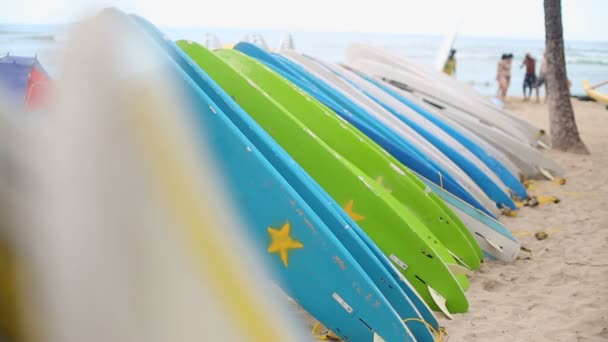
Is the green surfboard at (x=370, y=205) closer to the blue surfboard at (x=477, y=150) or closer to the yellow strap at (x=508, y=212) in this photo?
the yellow strap at (x=508, y=212)

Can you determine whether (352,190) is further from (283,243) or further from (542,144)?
(542,144)

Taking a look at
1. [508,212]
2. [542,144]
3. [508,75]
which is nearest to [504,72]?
[508,75]

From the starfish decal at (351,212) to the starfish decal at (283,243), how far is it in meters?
0.67

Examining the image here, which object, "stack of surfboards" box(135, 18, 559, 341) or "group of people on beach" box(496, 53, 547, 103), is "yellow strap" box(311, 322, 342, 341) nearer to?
"stack of surfboards" box(135, 18, 559, 341)

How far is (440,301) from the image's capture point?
99.3 inches

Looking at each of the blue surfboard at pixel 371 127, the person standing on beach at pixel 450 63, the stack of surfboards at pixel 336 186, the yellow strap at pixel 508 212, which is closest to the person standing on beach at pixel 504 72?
the person standing on beach at pixel 450 63

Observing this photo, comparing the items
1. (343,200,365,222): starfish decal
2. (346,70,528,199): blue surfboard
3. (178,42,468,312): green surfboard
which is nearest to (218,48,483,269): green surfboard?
(178,42,468,312): green surfboard

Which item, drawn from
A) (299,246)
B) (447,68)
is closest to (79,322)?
(299,246)

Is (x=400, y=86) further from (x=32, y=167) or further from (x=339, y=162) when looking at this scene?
(x=32, y=167)

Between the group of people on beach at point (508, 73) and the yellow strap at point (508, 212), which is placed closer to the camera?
the yellow strap at point (508, 212)

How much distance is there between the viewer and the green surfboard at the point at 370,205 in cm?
258

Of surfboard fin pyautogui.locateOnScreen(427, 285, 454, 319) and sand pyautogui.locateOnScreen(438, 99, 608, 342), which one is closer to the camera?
sand pyautogui.locateOnScreen(438, 99, 608, 342)

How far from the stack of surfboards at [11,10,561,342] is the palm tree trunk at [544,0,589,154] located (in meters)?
1.93

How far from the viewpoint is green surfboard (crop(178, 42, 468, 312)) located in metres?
2.58
